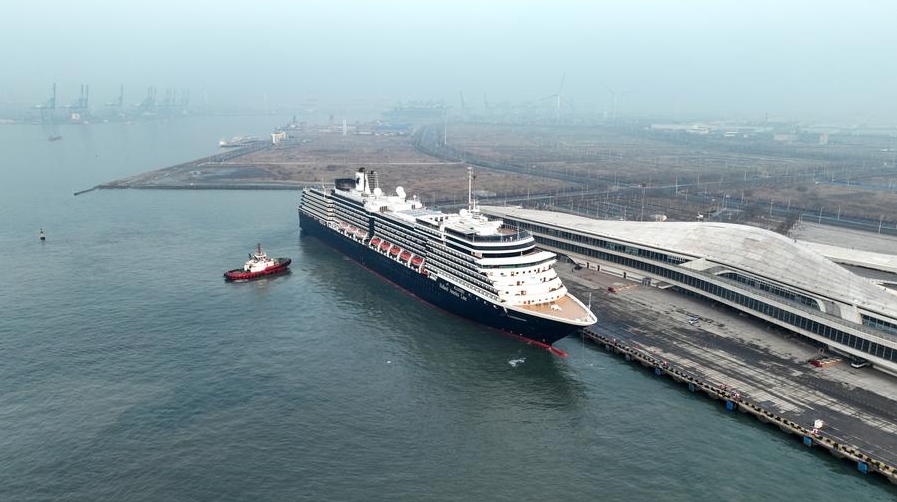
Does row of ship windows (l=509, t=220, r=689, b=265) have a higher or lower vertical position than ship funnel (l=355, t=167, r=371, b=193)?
lower

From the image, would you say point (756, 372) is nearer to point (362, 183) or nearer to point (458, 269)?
point (458, 269)

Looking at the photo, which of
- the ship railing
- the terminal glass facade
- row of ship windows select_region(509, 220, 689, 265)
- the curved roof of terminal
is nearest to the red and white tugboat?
the ship railing

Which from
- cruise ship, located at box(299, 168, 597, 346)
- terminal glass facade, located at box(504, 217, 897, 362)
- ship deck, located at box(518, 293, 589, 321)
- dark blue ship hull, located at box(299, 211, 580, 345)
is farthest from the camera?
cruise ship, located at box(299, 168, 597, 346)

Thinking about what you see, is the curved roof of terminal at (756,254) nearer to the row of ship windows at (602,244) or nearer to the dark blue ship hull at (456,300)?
the row of ship windows at (602,244)

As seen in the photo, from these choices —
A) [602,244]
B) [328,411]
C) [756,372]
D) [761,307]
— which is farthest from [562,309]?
[328,411]

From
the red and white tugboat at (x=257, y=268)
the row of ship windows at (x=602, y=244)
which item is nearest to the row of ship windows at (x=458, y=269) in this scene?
the row of ship windows at (x=602, y=244)

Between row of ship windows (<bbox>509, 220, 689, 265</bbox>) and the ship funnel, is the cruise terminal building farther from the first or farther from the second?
the ship funnel

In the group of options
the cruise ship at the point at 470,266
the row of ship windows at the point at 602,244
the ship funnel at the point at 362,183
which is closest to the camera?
the cruise ship at the point at 470,266
